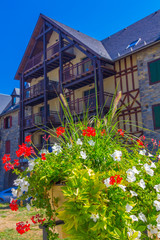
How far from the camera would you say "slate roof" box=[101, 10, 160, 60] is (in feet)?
50.8

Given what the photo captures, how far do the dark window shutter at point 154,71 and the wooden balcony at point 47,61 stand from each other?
7.05 meters

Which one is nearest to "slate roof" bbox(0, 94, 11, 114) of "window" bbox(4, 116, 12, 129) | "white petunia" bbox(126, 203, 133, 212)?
"window" bbox(4, 116, 12, 129)

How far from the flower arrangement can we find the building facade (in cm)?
807

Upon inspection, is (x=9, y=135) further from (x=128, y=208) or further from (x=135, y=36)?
(x=128, y=208)

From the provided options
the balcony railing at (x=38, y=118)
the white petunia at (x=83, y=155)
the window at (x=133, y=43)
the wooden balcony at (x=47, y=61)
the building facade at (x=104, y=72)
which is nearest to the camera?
the white petunia at (x=83, y=155)

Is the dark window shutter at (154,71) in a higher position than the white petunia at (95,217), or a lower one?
higher

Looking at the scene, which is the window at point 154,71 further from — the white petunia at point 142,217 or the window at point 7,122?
the window at point 7,122

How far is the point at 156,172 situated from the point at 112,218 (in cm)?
113

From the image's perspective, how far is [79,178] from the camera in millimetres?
2049

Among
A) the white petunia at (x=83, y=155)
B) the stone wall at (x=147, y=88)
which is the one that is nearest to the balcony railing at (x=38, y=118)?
the stone wall at (x=147, y=88)

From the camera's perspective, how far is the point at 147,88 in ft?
47.5

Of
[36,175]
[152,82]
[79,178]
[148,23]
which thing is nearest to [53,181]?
[36,175]

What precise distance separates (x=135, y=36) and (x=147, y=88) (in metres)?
4.99

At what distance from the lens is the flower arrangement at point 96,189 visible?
191 centimetres
